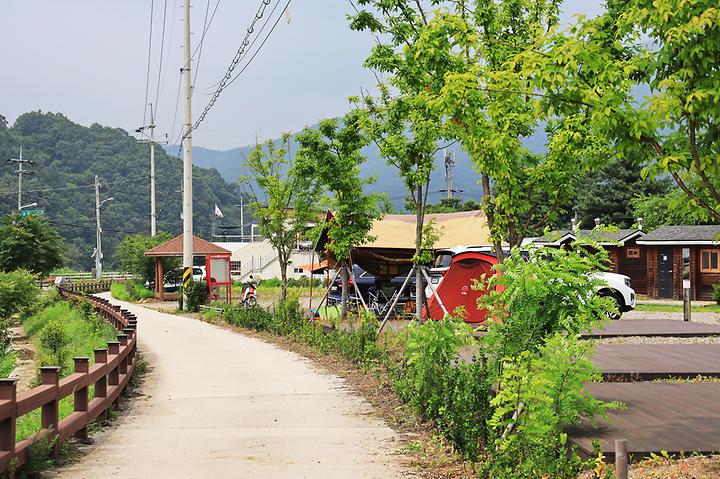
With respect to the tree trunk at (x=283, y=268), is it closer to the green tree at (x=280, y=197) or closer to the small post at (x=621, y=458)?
the green tree at (x=280, y=197)

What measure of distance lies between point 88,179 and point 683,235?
297 ft

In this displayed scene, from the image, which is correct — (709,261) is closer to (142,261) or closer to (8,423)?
(142,261)

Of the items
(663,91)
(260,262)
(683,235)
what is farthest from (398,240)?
(260,262)

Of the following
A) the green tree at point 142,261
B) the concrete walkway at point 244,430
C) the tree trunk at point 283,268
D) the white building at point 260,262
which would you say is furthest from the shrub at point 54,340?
the white building at point 260,262

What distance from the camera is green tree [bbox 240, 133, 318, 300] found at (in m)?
32.4

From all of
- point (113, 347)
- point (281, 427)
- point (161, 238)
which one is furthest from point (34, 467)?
point (161, 238)

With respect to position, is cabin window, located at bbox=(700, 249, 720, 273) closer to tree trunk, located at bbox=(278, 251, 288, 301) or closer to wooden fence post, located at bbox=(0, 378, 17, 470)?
tree trunk, located at bbox=(278, 251, 288, 301)

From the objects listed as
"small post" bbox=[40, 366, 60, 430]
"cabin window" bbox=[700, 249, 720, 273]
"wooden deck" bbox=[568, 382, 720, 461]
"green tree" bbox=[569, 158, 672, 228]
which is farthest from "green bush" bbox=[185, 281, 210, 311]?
"green tree" bbox=[569, 158, 672, 228]

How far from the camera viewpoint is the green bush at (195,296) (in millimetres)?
35625

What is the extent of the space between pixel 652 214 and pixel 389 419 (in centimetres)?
4678

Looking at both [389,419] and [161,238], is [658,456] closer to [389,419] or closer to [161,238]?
[389,419]

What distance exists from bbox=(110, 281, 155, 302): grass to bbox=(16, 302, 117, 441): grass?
16.4 metres

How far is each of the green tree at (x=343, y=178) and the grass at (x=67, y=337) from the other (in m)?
6.60

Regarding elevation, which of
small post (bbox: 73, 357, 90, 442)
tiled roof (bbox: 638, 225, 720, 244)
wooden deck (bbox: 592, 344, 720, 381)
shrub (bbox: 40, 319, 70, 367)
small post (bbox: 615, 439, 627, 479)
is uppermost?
tiled roof (bbox: 638, 225, 720, 244)
